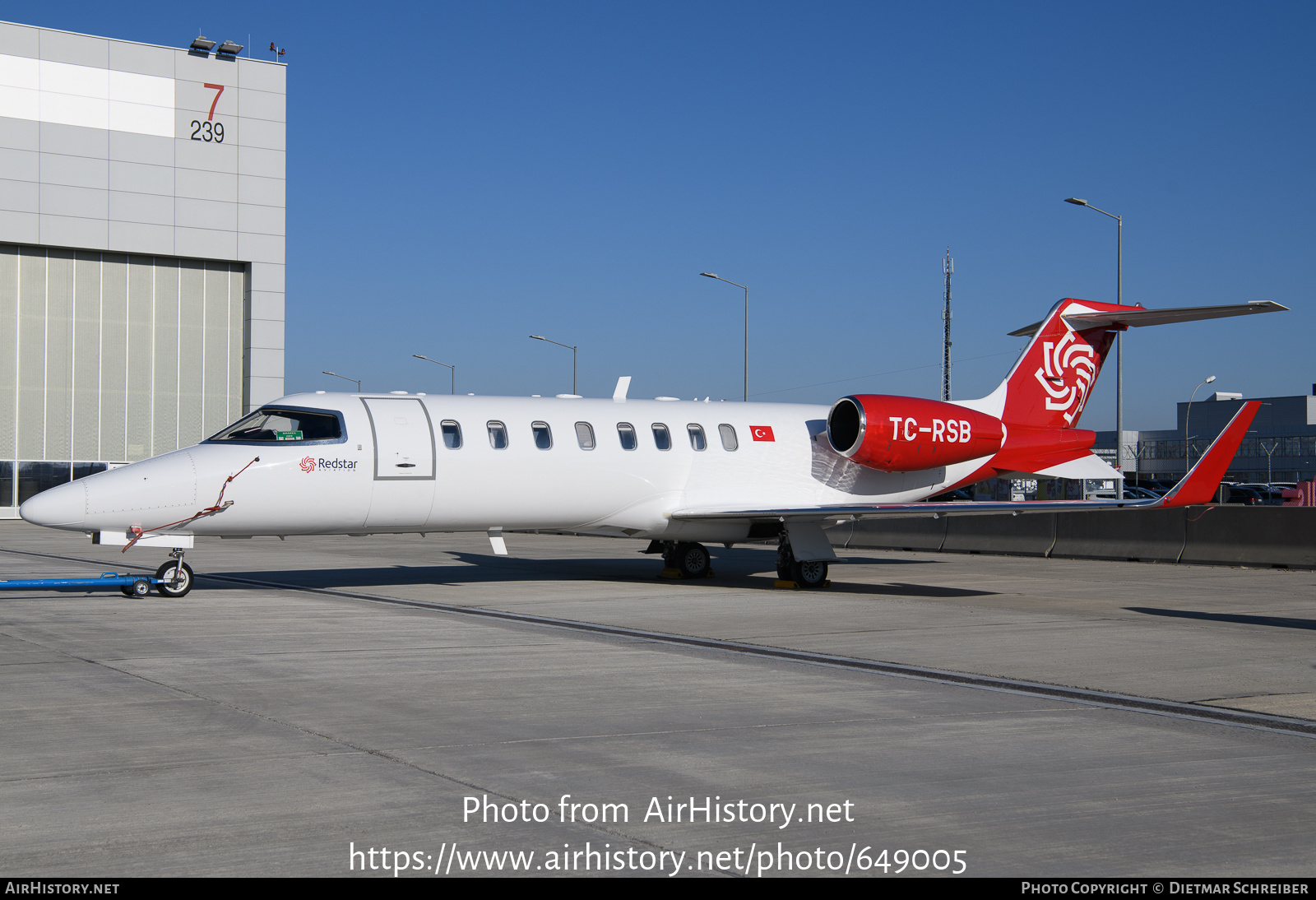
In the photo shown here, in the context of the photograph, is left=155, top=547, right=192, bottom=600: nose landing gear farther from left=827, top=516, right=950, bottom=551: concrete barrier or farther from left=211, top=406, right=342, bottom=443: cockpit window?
left=827, top=516, right=950, bottom=551: concrete barrier

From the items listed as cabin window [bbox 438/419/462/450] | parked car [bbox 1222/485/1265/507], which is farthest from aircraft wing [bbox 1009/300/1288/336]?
parked car [bbox 1222/485/1265/507]

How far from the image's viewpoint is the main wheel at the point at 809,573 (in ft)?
61.6

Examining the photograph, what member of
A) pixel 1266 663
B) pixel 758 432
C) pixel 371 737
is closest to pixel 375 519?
pixel 758 432

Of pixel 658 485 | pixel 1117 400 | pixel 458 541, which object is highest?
pixel 1117 400

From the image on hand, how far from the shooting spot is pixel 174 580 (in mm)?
15750

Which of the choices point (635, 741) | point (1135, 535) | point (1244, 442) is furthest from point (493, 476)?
point (1244, 442)

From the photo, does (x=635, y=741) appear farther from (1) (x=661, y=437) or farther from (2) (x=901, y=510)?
(1) (x=661, y=437)

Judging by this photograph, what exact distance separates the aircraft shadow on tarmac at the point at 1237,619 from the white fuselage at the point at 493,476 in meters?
6.43

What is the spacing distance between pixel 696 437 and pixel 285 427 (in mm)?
6596

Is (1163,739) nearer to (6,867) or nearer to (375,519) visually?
(6,867)

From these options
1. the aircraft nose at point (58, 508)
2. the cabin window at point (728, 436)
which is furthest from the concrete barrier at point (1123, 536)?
the aircraft nose at point (58, 508)

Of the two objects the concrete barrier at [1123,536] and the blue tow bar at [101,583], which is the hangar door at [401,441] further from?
the concrete barrier at [1123,536]
